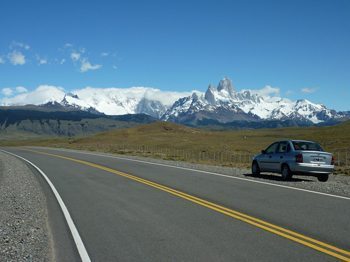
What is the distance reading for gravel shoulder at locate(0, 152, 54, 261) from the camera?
8383mm

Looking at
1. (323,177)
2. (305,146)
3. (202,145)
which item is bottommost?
(323,177)

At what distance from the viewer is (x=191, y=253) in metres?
8.04

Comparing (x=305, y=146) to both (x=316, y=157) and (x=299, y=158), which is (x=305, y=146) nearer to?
(x=316, y=157)

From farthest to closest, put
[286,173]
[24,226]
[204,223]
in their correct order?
[286,173]
[24,226]
[204,223]

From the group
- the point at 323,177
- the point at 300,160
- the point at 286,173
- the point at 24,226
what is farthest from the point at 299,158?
the point at 24,226

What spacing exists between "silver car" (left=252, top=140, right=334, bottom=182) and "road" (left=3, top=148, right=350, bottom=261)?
281cm

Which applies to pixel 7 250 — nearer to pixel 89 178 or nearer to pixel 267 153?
pixel 89 178

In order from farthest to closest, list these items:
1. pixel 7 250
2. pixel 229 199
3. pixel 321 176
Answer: pixel 321 176, pixel 229 199, pixel 7 250

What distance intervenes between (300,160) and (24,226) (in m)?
12.0

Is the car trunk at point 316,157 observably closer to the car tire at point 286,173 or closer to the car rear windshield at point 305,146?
the car rear windshield at point 305,146

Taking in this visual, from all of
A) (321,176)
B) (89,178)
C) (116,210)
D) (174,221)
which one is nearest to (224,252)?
(174,221)

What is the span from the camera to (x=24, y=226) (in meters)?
11.0

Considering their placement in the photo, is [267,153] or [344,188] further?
[267,153]

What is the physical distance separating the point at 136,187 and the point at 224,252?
1019cm
